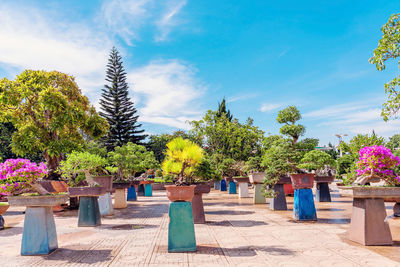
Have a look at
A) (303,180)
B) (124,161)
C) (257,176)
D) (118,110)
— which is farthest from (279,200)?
(118,110)

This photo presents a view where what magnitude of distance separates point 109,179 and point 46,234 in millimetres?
4858

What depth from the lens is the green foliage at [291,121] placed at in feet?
48.8

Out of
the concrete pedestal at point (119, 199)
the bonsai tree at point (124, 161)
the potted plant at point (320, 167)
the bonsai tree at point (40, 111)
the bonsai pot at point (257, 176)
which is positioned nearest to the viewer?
the potted plant at point (320, 167)

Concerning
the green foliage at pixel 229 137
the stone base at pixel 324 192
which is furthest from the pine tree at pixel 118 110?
the stone base at pixel 324 192

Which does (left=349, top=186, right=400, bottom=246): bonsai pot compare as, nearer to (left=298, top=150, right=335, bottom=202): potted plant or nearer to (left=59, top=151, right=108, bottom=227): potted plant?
(left=298, top=150, right=335, bottom=202): potted plant

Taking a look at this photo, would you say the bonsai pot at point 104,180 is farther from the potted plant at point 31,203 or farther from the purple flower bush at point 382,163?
the purple flower bush at point 382,163

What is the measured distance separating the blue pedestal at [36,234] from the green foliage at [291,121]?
1206 cm

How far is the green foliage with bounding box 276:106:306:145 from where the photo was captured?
14.9 metres

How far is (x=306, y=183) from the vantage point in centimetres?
806

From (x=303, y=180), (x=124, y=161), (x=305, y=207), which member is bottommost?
(x=305, y=207)

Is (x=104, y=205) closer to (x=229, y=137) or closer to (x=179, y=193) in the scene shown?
(x=179, y=193)

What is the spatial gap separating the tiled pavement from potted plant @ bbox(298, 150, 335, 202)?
1.48 meters

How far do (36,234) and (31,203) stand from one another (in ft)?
1.73

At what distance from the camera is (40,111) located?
1145 cm
